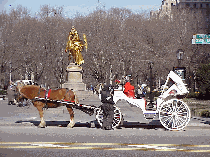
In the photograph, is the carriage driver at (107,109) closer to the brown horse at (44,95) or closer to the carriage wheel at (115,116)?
the carriage wheel at (115,116)

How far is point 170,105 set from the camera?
52.1ft

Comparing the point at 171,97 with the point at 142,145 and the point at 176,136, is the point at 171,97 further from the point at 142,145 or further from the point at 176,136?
the point at 142,145

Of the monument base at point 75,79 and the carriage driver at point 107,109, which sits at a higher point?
the monument base at point 75,79

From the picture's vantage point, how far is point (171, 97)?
1655 centimetres

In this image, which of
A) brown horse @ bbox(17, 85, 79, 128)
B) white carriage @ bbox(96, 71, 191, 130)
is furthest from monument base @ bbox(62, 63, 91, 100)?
white carriage @ bbox(96, 71, 191, 130)

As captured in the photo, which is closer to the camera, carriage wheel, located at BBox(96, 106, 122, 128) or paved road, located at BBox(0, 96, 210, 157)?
paved road, located at BBox(0, 96, 210, 157)

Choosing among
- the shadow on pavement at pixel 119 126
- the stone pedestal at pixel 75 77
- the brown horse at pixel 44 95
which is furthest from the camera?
the stone pedestal at pixel 75 77

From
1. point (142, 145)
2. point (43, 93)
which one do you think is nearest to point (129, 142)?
point (142, 145)

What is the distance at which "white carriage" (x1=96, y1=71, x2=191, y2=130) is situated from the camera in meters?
15.3

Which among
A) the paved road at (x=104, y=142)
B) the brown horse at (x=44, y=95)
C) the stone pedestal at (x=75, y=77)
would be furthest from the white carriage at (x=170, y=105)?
the stone pedestal at (x=75, y=77)

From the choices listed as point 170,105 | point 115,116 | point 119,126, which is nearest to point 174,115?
point 170,105

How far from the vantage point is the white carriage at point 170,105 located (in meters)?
15.3

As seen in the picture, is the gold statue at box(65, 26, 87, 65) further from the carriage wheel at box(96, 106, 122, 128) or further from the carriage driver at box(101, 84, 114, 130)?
the carriage driver at box(101, 84, 114, 130)

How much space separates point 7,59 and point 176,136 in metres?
55.1
